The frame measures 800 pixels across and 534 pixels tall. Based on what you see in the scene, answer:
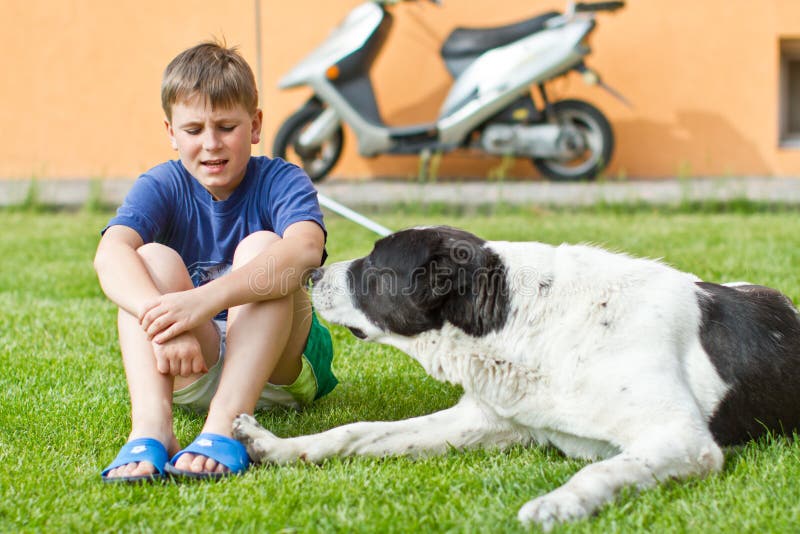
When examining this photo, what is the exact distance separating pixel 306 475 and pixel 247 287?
0.48 meters

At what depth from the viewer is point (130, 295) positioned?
7.96 feet

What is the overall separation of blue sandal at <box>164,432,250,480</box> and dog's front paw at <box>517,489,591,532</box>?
2.28 ft

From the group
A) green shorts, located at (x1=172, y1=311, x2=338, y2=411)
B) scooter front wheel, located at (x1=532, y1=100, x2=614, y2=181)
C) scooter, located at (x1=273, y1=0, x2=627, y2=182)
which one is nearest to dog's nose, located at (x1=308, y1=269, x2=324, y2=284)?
green shorts, located at (x1=172, y1=311, x2=338, y2=411)

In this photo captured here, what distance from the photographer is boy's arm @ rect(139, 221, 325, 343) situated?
7.69ft

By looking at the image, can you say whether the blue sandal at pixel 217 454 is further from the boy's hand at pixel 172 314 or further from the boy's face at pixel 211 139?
the boy's face at pixel 211 139

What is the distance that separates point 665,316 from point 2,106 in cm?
727

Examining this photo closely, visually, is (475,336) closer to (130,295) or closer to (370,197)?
(130,295)

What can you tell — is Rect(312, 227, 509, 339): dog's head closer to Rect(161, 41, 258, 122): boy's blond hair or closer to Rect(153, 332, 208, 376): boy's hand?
Rect(153, 332, 208, 376): boy's hand

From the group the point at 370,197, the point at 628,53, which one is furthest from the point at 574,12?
the point at 370,197

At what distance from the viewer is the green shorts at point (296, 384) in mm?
2650

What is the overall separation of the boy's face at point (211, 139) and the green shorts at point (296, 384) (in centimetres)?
41

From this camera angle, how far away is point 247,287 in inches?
95.9

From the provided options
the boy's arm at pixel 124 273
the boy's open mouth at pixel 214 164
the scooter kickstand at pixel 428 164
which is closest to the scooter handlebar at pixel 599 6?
the scooter kickstand at pixel 428 164

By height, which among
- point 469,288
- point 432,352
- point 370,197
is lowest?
point 370,197
